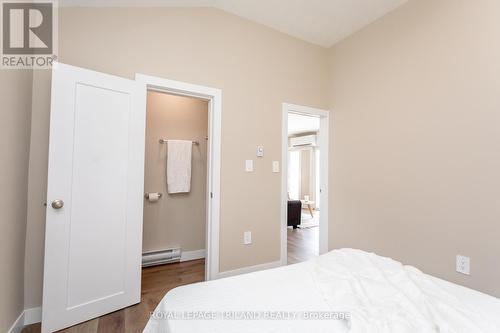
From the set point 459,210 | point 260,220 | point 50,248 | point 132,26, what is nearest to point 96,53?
point 132,26

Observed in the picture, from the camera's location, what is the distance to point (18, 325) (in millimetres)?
1578

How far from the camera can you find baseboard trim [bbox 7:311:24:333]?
1498 mm

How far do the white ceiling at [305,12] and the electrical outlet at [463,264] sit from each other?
242cm

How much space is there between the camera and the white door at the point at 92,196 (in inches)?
62.8

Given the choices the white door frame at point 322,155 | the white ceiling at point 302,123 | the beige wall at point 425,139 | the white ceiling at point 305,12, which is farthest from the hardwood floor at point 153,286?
the white ceiling at point 302,123

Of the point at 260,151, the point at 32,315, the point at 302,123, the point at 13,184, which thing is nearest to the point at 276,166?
the point at 260,151

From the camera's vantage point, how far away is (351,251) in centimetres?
151

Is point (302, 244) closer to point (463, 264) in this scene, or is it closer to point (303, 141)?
point (463, 264)

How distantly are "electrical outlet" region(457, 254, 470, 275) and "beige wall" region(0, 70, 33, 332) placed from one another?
323cm

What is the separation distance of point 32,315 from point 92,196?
3.22ft

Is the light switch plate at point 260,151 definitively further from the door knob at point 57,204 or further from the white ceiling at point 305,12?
the door knob at point 57,204

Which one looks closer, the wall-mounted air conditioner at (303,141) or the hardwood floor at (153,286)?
the hardwood floor at (153,286)

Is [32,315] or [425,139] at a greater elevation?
[425,139]

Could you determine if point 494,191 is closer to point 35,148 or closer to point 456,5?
point 456,5
